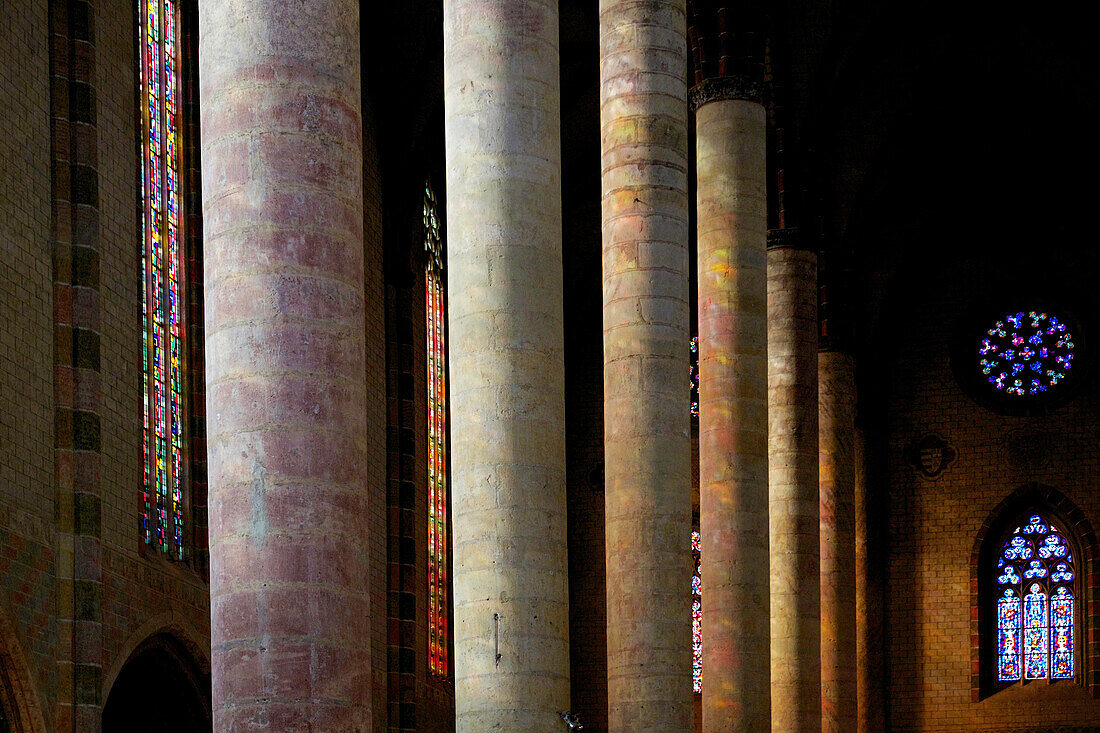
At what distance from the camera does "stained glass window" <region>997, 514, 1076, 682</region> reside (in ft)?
102

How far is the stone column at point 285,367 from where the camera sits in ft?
26.6

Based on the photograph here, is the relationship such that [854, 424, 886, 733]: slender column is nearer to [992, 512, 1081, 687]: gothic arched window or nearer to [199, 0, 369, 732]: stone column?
[992, 512, 1081, 687]: gothic arched window

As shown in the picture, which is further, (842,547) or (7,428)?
(842,547)

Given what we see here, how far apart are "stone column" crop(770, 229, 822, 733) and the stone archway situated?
6650 mm

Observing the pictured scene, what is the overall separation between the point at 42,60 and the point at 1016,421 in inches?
796

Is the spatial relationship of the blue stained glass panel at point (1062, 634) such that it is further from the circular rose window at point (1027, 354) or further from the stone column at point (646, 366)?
the stone column at point (646, 366)

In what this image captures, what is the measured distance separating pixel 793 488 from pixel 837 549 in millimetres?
4540

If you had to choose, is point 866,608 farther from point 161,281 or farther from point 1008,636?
point 161,281

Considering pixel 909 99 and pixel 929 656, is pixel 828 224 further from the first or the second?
pixel 929 656

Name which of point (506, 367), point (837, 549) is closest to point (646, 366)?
point (506, 367)

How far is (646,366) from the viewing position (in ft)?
46.6

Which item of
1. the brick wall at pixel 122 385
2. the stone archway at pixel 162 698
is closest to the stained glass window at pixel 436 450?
the stone archway at pixel 162 698

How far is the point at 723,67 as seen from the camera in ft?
63.4

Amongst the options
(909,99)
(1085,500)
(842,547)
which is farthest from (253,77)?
(1085,500)
